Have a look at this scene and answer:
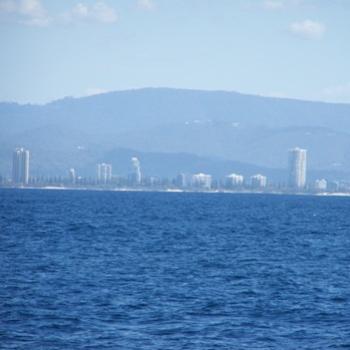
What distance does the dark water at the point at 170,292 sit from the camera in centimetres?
3219

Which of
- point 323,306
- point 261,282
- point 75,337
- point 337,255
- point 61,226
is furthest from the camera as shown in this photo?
point 61,226

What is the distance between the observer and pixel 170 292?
1647 inches

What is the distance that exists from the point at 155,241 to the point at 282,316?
35968mm

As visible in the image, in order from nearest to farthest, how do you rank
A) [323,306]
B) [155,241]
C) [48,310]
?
[48,310] < [323,306] < [155,241]

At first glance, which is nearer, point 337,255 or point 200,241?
point 337,255

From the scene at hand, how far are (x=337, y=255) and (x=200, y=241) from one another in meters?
13.0

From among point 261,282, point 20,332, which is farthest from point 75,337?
point 261,282

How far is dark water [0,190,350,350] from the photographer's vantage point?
32.2 m

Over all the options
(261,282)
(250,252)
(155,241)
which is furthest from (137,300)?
(155,241)

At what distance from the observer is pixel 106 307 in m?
37.2

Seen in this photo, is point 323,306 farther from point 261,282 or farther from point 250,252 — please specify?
point 250,252

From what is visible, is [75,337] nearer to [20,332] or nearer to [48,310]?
[20,332]

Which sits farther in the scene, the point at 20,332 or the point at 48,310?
the point at 48,310

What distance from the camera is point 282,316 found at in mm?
36719
